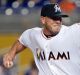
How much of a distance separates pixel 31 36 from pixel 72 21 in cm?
366

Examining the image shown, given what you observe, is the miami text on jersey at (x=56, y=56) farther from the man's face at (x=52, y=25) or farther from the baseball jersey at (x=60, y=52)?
the man's face at (x=52, y=25)

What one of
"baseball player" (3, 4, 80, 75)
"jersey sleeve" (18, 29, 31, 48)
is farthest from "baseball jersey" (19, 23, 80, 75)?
"jersey sleeve" (18, 29, 31, 48)

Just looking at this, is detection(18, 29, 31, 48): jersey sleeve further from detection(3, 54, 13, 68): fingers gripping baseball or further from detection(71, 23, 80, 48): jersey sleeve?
detection(71, 23, 80, 48): jersey sleeve

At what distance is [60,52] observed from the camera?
5.93 metres

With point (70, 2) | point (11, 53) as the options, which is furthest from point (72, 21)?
point (11, 53)

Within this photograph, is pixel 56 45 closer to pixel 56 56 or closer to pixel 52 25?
pixel 56 56

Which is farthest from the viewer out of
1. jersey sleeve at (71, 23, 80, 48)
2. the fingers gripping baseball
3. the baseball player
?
the fingers gripping baseball

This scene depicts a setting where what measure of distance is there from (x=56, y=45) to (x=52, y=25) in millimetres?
236

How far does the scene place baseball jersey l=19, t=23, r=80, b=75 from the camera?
581cm

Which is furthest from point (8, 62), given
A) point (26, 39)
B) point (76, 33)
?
point (76, 33)

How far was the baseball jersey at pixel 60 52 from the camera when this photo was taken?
581 cm

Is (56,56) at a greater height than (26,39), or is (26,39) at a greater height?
(26,39)

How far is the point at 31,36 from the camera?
6.32 metres

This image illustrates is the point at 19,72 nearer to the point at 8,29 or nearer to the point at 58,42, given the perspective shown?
the point at 8,29
